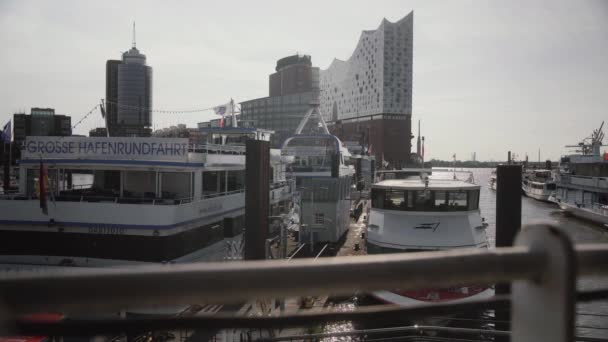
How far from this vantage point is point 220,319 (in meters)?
1.22

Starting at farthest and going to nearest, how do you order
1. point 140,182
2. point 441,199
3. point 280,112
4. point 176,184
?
point 280,112 → point 140,182 → point 176,184 → point 441,199

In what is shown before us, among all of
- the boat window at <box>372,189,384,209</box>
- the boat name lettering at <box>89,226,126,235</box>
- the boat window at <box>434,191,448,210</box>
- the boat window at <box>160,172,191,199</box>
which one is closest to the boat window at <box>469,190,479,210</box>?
the boat window at <box>434,191,448,210</box>

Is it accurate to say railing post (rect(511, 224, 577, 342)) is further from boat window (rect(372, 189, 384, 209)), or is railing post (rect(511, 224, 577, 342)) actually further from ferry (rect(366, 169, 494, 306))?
boat window (rect(372, 189, 384, 209))

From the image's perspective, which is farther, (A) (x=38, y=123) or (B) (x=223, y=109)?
(A) (x=38, y=123)

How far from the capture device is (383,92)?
376 ft

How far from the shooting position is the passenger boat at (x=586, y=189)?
3832 cm

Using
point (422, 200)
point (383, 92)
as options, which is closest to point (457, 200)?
point (422, 200)

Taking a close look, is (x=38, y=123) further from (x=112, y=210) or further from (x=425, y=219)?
(x=425, y=219)

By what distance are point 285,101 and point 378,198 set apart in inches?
4834

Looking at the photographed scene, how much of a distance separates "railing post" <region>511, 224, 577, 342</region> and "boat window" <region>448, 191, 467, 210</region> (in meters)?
13.9

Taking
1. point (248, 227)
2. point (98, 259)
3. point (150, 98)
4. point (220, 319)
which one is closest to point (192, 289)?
point (220, 319)

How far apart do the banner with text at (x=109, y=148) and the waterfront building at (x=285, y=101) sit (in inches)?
3795

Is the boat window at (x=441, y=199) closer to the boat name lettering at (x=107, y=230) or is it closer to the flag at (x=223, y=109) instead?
the boat name lettering at (x=107, y=230)

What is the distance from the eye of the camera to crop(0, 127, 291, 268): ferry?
1420cm
